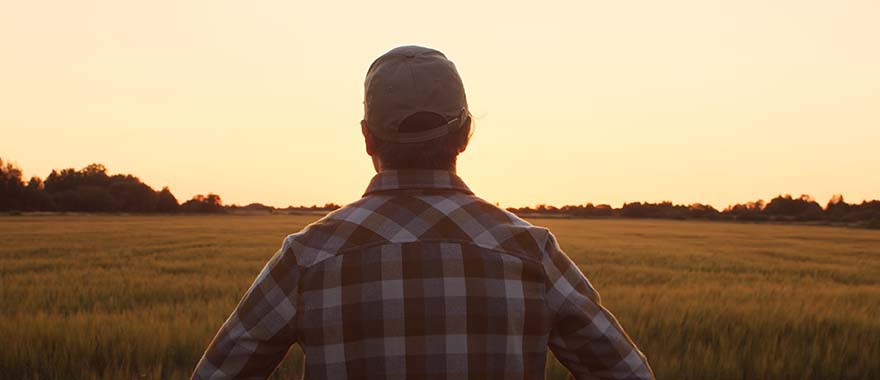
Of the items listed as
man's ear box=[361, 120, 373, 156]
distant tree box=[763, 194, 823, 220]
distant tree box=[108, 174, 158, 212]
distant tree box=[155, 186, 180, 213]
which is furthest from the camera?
distant tree box=[155, 186, 180, 213]

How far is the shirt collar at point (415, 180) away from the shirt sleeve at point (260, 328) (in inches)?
10.7

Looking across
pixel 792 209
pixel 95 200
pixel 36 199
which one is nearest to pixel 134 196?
pixel 95 200

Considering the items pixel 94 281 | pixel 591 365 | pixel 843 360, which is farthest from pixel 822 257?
pixel 591 365

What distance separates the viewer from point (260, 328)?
1.50 meters

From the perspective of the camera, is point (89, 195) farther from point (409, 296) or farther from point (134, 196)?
point (409, 296)

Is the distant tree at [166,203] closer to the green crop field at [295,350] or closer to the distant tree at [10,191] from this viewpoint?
the distant tree at [10,191]

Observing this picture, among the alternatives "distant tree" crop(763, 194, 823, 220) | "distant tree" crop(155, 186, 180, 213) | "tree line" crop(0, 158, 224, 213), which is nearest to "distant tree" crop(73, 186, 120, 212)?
"tree line" crop(0, 158, 224, 213)

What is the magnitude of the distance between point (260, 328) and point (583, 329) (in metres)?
0.75

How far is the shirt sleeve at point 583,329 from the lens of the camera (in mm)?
1533

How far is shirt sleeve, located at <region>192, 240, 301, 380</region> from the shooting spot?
1.49 m

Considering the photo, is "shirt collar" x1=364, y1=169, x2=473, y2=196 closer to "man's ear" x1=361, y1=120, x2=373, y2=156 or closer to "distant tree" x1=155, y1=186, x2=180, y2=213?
"man's ear" x1=361, y1=120, x2=373, y2=156

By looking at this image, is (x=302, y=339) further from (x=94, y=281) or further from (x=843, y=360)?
(x=94, y=281)

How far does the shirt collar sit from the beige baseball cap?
77 mm

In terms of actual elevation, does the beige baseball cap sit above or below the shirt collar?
above
